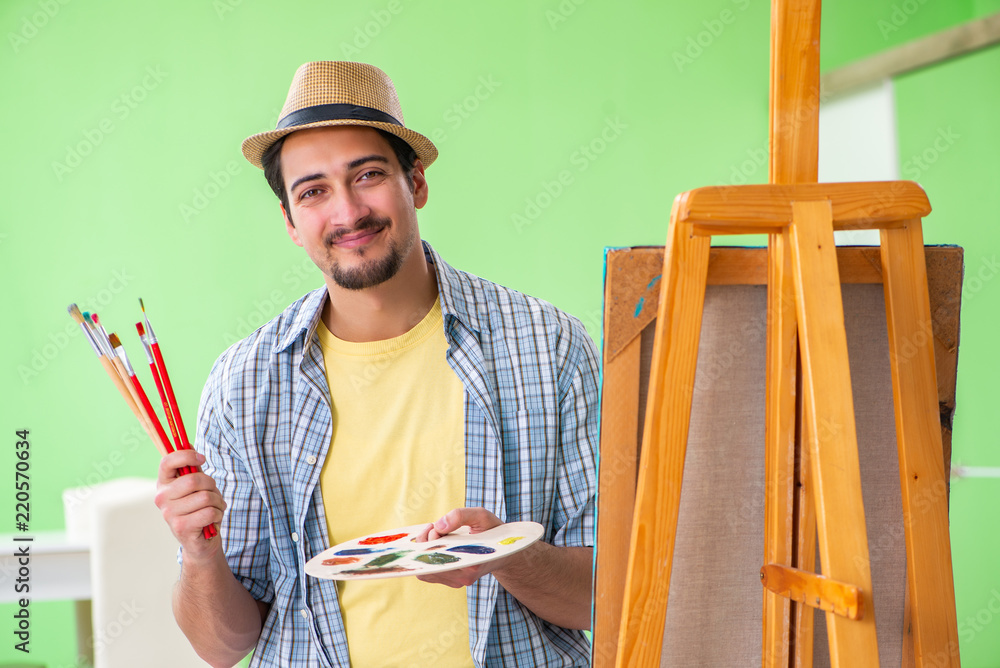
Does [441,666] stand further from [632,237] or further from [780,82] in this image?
[632,237]

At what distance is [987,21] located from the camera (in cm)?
302

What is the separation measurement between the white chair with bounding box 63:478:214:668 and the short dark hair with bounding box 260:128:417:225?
1.08m

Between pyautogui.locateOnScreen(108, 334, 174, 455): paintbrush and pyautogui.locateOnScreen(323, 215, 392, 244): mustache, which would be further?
pyautogui.locateOnScreen(323, 215, 392, 244): mustache

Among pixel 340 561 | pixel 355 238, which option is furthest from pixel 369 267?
pixel 340 561

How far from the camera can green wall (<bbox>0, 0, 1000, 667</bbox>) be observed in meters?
3.18

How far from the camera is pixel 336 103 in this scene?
1591mm

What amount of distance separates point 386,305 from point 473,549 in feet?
2.10

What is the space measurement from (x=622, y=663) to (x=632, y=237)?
289cm

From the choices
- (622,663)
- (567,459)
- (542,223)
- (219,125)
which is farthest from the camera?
(542,223)

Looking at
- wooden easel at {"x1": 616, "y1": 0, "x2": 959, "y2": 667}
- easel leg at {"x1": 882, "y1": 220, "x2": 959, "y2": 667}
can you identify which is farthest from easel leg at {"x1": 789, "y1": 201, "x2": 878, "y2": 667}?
easel leg at {"x1": 882, "y1": 220, "x2": 959, "y2": 667}

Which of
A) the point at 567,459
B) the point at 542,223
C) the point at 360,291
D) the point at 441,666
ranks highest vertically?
the point at 542,223

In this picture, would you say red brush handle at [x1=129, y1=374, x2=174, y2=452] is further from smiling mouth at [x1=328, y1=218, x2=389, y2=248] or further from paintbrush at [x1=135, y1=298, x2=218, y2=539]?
smiling mouth at [x1=328, y1=218, x2=389, y2=248]

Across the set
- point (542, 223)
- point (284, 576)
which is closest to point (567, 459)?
point (284, 576)

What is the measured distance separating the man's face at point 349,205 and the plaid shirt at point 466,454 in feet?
0.43
